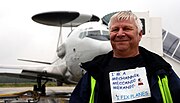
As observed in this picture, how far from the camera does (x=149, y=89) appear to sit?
97.1 inches

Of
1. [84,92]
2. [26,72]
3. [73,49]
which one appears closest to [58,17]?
[26,72]

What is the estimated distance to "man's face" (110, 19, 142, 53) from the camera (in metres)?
2.52

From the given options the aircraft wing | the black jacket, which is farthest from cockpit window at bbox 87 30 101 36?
the black jacket

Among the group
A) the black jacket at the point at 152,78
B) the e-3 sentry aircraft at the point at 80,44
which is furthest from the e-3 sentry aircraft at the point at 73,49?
the black jacket at the point at 152,78

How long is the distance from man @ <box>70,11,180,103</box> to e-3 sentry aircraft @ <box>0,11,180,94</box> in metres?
→ 8.64

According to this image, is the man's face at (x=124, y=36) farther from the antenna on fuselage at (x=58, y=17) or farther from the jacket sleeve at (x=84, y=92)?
the antenna on fuselage at (x=58, y=17)

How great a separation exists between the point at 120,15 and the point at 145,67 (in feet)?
1.41

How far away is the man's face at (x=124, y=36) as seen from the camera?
8.26 ft

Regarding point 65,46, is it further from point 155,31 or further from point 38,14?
point 38,14

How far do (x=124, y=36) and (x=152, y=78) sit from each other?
0.37 metres

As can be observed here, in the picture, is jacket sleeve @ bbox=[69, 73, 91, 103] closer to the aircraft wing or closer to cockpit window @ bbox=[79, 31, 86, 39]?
cockpit window @ bbox=[79, 31, 86, 39]

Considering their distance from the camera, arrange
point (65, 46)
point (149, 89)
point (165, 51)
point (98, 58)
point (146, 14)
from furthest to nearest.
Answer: point (165, 51)
point (146, 14)
point (65, 46)
point (98, 58)
point (149, 89)

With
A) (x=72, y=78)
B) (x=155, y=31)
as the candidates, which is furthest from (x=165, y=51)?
(x=72, y=78)

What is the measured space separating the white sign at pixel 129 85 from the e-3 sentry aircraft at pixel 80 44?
8708 millimetres
